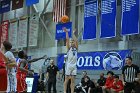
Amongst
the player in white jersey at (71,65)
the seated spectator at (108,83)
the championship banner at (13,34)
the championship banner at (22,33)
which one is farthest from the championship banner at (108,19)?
the championship banner at (13,34)

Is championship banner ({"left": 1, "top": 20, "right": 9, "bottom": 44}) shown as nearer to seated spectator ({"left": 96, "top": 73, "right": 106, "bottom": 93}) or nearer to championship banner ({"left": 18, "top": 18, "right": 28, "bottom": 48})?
championship banner ({"left": 18, "top": 18, "right": 28, "bottom": 48})

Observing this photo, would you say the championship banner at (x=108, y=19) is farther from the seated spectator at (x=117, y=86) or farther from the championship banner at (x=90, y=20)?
the seated spectator at (x=117, y=86)

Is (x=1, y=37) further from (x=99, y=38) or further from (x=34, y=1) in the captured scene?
(x=99, y=38)

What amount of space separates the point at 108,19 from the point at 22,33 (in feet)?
33.4

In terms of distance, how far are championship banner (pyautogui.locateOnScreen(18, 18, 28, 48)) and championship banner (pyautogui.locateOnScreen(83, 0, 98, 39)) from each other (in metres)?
7.87

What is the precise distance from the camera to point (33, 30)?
2486 centimetres

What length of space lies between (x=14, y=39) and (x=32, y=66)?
11.2 ft

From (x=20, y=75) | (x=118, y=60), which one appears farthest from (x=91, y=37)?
(x=20, y=75)

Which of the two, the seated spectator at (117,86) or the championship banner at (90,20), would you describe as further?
the championship banner at (90,20)

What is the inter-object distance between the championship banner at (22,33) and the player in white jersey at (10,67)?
15.4 m

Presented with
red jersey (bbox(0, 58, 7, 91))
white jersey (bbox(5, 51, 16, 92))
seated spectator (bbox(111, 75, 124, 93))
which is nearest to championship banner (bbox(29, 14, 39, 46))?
seated spectator (bbox(111, 75, 124, 93))

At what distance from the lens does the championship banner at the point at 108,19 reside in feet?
55.8

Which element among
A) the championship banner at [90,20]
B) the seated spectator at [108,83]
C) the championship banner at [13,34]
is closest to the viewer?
the seated spectator at [108,83]

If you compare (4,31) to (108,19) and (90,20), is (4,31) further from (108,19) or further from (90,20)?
(108,19)
